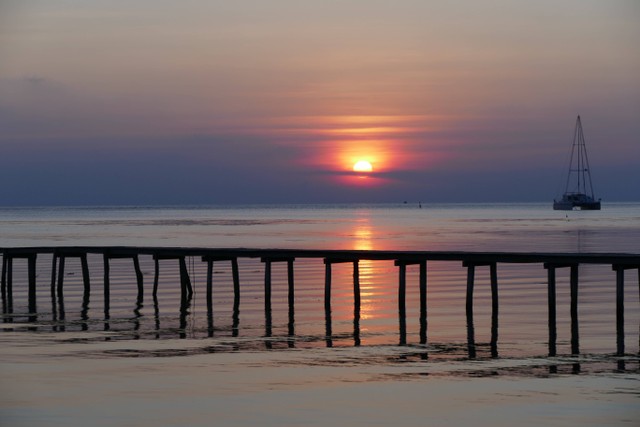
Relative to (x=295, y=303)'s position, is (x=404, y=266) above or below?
above

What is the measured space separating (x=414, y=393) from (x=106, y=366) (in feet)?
21.5

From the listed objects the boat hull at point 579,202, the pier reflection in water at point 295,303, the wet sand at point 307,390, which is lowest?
the wet sand at point 307,390

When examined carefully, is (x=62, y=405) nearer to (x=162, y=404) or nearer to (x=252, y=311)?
(x=162, y=404)

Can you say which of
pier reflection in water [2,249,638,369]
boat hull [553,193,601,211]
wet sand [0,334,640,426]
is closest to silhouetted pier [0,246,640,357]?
pier reflection in water [2,249,638,369]

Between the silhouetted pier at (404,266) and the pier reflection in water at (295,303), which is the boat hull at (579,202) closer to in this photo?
the pier reflection in water at (295,303)

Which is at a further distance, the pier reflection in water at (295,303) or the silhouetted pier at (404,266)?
the silhouetted pier at (404,266)

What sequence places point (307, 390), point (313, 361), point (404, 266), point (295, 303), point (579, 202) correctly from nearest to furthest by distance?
point (307, 390), point (313, 361), point (404, 266), point (295, 303), point (579, 202)

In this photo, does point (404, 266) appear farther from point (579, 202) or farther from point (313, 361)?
point (579, 202)

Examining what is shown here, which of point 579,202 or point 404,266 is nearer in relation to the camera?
point 404,266

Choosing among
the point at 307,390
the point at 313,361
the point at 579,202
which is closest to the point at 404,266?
the point at 313,361

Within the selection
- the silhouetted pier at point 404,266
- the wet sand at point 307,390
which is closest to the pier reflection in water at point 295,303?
the silhouetted pier at point 404,266

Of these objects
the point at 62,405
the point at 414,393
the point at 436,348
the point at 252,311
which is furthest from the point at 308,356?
the point at 252,311

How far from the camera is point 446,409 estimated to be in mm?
18172

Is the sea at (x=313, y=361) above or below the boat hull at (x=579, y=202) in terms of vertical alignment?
below
